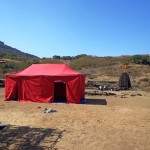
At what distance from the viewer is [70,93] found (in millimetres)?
20062

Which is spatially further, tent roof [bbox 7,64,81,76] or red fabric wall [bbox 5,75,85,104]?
tent roof [bbox 7,64,81,76]

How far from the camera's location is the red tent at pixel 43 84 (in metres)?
20.0

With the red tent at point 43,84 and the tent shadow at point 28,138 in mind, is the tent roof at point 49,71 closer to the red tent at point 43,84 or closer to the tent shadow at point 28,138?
the red tent at point 43,84

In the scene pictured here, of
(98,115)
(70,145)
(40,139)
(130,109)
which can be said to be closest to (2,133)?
(40,139)

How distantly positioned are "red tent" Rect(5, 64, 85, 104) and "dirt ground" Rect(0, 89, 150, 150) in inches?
103

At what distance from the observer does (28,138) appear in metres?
10.3

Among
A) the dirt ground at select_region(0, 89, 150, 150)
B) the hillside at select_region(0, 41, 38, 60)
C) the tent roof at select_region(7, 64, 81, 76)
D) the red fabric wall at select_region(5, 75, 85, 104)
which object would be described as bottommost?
the dirt ground at select_region(0, 89, 150, 150)

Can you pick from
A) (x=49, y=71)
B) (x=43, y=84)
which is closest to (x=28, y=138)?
(x=43, y=84)

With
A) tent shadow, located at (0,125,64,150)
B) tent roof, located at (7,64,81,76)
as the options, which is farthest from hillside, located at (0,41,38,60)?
tent shadow, located at (0,125,64,150)

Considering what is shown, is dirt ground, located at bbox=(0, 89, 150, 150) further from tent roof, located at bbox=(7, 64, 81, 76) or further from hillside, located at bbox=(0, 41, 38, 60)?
hillside, located at bbox=(0, 41, 38, 60)

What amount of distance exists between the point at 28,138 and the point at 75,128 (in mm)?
2254

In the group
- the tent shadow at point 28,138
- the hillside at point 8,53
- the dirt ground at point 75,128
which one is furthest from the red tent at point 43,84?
the hillside at point 8,53

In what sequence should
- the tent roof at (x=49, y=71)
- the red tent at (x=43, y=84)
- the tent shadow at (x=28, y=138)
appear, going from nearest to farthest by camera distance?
the tent shadow at (x=28, y=138) < the red tent at (x=43, y=84) < the tent roof at (x=49, y=71)

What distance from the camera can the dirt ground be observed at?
9.73m
